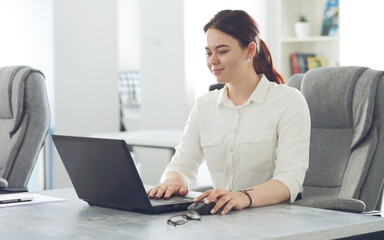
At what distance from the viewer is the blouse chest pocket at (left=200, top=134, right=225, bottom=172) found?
6.86 feet

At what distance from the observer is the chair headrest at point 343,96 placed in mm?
2266

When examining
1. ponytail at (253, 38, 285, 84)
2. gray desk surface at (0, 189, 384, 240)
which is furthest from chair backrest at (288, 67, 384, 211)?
gray desk surface at (0, 189, 384, 240)

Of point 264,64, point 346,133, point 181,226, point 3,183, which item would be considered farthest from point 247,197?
point 3,183

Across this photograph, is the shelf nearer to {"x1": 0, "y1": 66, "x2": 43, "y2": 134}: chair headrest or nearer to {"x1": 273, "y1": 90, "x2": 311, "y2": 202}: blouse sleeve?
{"x1": 0, "y1": 66, "x2": 43, "y2": 134}: chair headrest

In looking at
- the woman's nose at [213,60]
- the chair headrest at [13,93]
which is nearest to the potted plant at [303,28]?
the chair headrest at [13,93]

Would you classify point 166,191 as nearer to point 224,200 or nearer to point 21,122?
point 224,200

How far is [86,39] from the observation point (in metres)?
4.34

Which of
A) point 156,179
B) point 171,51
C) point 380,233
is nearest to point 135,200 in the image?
point 380,233

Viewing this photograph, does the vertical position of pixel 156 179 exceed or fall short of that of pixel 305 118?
it falls short

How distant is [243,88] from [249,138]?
0.18 meters

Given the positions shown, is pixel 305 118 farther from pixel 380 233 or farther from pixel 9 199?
pixel 9 199

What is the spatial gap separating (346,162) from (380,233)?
2.76 ft

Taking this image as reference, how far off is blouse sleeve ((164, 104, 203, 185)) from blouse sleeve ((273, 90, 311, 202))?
1.05ft

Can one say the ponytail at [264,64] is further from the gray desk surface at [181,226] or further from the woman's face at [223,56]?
the gray desk surface at [181,226]
